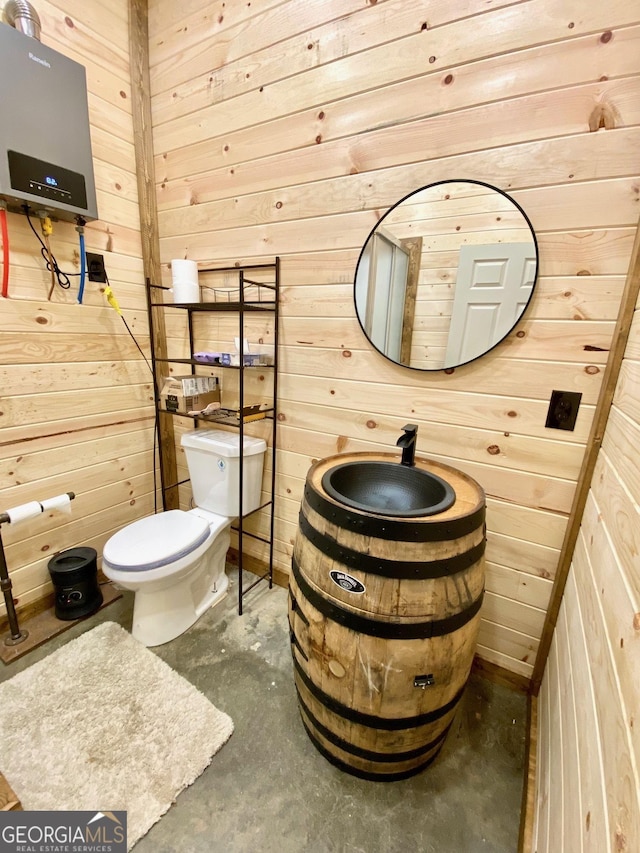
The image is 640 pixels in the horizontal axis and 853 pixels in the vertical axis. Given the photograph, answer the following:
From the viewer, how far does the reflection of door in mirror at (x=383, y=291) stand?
1295 mm

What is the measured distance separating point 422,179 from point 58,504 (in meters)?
1.86

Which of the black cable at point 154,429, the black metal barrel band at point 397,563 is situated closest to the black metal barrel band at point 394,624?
the black metal barrel band at point 397,563

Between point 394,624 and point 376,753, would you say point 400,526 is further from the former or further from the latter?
point 376,753

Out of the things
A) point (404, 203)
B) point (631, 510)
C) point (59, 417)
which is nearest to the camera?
point (631, 510)

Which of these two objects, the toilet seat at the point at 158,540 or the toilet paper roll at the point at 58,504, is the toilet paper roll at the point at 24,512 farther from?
the toilet seat at the point at 158,540

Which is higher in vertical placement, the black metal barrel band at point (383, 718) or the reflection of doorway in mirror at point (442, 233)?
the reflection of doorway in mirror at point (442, 233)

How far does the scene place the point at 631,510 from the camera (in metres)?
0.67

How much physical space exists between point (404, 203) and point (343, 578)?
1225 mm

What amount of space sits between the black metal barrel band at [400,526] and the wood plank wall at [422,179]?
1.60 ft

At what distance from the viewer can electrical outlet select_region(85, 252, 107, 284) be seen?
1.63m

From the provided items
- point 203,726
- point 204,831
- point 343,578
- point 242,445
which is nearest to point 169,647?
point 203,726

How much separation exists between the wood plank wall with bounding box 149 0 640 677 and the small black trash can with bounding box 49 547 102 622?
0.91 m

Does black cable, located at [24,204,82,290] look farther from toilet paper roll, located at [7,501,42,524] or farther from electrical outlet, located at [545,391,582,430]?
electrical outlet, located at [545,391,582,430]

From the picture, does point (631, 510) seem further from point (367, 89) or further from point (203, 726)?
point (367, 89)
